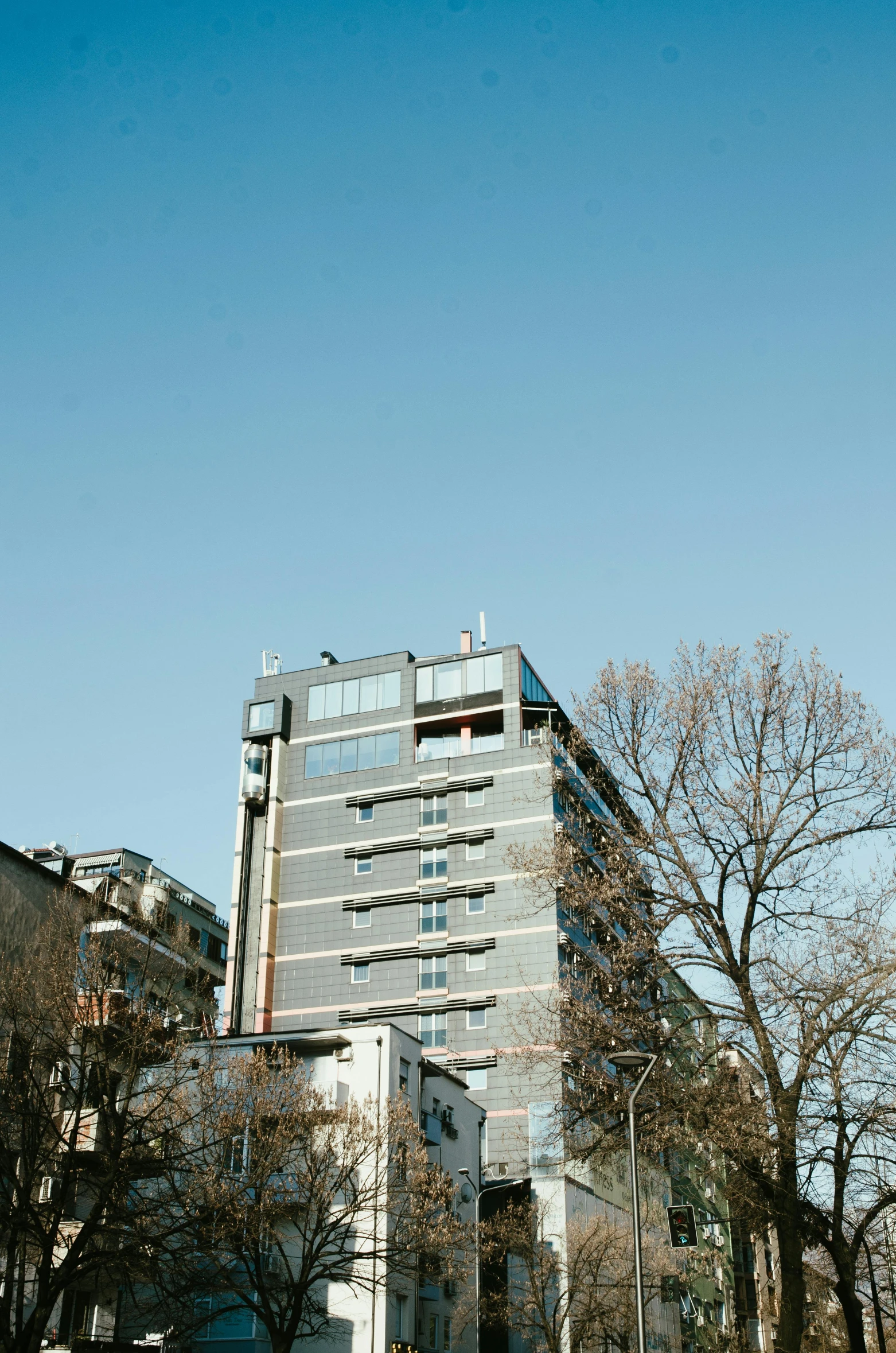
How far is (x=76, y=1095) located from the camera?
28.1 m

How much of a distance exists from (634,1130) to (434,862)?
55901 mm

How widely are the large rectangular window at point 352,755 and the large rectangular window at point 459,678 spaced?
368 cm

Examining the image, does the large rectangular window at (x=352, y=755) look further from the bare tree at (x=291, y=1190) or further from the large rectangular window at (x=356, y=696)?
the bare tree at (x=291, y=1190)

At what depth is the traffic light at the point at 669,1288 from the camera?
5281cm

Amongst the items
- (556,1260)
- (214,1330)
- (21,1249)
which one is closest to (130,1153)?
(21,1249)

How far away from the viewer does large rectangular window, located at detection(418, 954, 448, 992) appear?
2864 inches

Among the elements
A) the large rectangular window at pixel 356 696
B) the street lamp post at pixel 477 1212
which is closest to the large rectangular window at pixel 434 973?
the street lamp post at pixel 477 1212

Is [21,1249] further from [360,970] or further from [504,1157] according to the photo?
[360,970]

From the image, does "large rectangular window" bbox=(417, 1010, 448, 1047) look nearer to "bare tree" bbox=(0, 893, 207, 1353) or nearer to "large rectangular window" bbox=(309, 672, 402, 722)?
"large rectangular window" bbox=(309, 672, 402, 722)

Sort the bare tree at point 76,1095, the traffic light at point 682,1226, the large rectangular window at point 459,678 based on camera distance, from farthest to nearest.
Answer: the large rectangular window at point 459,678
the bare tree at point 76,1095
the traffic light at point 682,1226

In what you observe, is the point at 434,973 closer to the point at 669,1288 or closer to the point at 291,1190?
the point at 669,1288

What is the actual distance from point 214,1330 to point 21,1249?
71.7ft

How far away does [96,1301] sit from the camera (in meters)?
40.7

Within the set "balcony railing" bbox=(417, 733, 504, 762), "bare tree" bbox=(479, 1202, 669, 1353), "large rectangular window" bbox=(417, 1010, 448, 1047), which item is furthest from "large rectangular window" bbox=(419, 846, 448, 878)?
"bare tree" bbox=(479, 1202, 669, 1353)
